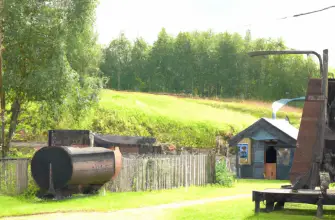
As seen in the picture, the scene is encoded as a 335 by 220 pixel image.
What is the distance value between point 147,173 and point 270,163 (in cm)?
1594

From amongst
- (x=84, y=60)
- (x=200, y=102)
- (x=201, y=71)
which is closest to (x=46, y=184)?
(x=84, y=60)

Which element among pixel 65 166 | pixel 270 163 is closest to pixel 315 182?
pixel 65 166

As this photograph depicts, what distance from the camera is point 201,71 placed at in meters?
125

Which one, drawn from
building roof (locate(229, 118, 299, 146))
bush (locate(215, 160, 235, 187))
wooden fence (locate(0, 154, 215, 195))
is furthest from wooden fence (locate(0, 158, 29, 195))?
building roof (locate(229, 118, 299, 146))

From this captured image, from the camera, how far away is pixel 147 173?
27969 millimetres

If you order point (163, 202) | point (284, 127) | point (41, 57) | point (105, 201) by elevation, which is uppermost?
point (41, 57)

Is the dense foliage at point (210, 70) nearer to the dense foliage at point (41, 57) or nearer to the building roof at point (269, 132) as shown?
the building roof at point (269, 132)

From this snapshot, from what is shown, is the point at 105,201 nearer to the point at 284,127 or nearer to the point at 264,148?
the point at 264,148

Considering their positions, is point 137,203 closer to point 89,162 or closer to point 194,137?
point 89,162

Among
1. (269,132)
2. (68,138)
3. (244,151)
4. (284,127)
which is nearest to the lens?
(68,138)

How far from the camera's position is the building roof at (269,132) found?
4047cm

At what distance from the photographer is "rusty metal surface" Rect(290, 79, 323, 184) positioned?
18153mm

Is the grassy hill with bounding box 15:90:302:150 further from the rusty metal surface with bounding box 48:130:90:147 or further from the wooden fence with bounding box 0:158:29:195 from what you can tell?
the wooden fence with bounding box 0:158:29:195

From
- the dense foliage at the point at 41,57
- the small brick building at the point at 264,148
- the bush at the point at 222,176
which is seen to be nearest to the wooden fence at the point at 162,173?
the bush at the point at 222,176
